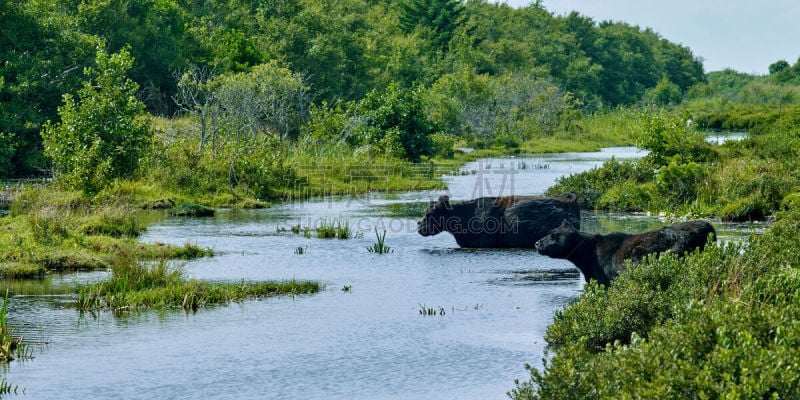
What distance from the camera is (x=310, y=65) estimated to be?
63469mm

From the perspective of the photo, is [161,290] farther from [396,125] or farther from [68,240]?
[396,125]

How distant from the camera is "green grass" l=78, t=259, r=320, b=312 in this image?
664 inches

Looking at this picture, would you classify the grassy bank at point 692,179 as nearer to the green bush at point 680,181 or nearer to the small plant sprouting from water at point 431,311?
the green bush at point 680,181

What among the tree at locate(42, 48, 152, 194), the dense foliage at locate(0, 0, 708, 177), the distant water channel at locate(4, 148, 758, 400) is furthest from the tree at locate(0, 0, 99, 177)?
the distant water channel at locate(4, 148, 758, 400)

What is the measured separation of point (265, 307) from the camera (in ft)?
56.7

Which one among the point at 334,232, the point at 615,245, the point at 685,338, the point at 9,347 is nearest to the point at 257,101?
the point at 334,232

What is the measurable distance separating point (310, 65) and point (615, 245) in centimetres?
4831

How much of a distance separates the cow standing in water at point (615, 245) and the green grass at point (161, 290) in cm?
461

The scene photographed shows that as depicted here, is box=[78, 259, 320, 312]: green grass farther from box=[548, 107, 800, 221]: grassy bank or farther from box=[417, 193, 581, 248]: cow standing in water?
box=[548, 107, 800, 221]: grassy bank

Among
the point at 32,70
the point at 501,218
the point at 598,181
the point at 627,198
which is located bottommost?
the point at 501,218

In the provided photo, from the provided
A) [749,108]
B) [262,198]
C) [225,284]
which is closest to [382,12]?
[749,108]

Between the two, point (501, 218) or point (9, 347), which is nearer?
point (9, 347)

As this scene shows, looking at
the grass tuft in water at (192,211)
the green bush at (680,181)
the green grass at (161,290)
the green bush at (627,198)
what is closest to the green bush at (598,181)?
the green bush at (627,198)

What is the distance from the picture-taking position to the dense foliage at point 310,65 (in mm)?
40875
